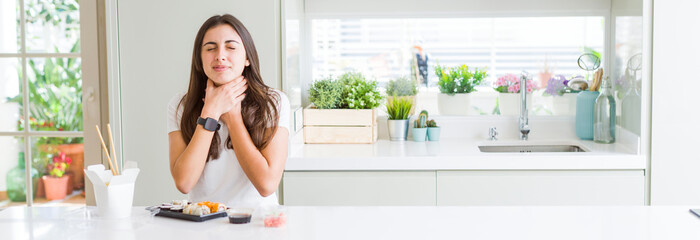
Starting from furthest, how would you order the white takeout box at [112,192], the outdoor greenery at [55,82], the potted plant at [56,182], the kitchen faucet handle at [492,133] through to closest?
the kitchen faucet handle at [492,133]
the potted plant at [56,182]
the outdoor greenery at [55,82]
the white takeout box at [112,192]

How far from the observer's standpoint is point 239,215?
1.79 m

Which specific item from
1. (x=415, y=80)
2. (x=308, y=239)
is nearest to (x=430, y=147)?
(x=415, y=80)

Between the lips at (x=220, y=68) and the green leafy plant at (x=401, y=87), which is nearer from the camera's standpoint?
the lips at (x=220, y=68)

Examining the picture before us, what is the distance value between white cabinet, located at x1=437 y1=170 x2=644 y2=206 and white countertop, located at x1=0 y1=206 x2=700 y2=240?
1.05 metres

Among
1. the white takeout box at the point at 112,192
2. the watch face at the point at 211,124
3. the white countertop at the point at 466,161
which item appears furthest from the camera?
the white countertop at the point at 466,161

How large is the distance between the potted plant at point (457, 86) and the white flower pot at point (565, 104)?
0.40 meters

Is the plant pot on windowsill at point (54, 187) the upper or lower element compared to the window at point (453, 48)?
lower

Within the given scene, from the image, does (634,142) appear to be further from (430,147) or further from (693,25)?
(430,147)

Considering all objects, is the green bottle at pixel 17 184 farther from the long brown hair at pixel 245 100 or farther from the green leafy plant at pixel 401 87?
the green leafy plant at pixel 401 87

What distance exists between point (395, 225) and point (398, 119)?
1833mm

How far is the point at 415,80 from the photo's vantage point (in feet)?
12.5

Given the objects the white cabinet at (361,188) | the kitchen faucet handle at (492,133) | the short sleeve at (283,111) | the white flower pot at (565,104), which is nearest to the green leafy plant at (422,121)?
the kitchen faucet handle at (492,133)

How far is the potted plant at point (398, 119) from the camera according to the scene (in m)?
3.58

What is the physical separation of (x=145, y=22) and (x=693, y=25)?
91.3 inches
